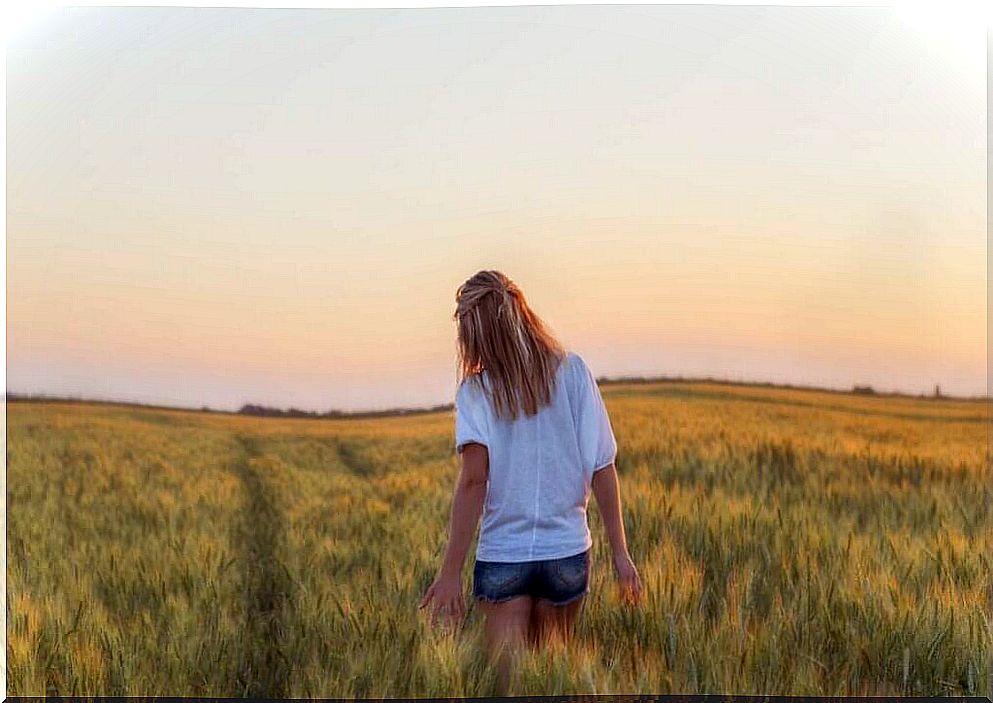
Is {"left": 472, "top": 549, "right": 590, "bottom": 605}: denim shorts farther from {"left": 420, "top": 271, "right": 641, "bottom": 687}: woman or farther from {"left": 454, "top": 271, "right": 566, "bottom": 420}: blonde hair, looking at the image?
{"left": 454, "top": 271, "right": 566, "bottom": 420}: blonde hair

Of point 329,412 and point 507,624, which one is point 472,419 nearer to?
point 507,624

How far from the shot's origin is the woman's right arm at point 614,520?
2838 mm

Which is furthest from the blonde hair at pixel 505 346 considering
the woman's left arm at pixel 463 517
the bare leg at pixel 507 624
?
the bare leg at pixel 507 624

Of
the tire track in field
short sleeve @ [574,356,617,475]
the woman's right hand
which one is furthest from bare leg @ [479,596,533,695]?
the tire track in field

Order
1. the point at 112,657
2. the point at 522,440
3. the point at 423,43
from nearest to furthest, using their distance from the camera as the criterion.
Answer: the point at 522,440 < the point at 112,657 < the point at 423,43

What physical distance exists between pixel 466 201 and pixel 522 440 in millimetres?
955

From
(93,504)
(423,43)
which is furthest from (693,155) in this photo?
(93,504)

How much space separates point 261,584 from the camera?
10.7 ft

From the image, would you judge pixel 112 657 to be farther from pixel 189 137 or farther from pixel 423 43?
pixel 423 43

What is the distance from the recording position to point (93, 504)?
333cm

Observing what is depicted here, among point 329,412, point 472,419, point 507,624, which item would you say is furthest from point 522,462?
point 329,412

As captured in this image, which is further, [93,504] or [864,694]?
[93,504]

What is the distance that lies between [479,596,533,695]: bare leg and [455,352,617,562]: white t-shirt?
14 centimetres

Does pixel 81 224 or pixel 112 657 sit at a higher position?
pixel 81 224
